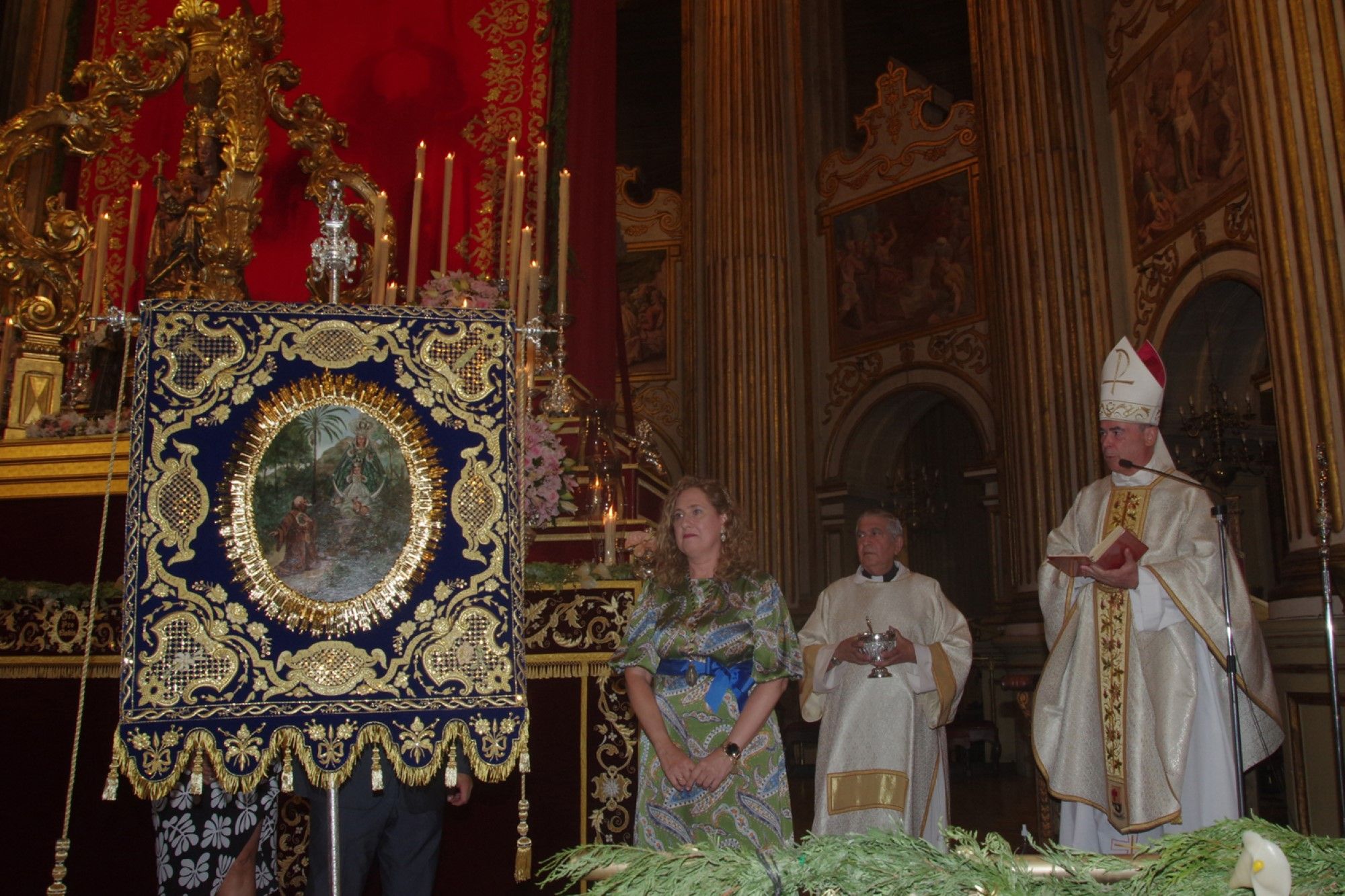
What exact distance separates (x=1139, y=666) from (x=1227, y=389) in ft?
21.2

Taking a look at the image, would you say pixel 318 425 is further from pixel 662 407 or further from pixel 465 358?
pixel 662 407

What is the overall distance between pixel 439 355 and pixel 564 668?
4.99 feet

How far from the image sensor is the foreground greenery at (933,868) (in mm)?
1188

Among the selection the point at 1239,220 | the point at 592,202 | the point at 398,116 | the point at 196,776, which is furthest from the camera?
the point at 1239,220

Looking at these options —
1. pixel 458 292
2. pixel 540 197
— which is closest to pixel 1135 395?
pixel 540 197

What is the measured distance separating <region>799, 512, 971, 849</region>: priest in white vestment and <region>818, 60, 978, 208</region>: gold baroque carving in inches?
360

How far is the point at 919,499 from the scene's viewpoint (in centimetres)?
1451

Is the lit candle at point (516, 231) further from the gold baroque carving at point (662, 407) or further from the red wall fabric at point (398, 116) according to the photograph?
the gold baroque carving at point (662, 407)

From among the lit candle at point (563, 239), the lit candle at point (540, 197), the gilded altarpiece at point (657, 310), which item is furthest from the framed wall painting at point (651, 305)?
the lit candle at point (563, 239)

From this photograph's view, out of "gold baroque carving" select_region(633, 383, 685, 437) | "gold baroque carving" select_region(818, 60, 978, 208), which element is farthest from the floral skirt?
"gold baroque carving" select_region(633, 383, 685, 437)

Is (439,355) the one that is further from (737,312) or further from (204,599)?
(737,312)

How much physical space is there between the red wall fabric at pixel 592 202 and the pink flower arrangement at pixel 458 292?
0.73 meters

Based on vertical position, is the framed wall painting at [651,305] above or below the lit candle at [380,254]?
above

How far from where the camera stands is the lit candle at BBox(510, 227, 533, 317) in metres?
4.28
